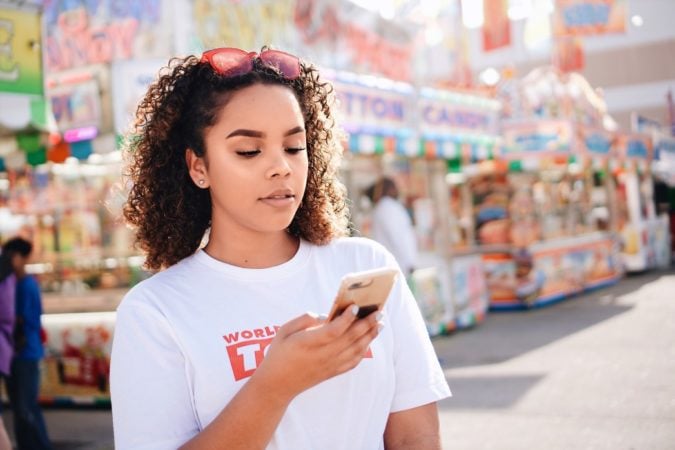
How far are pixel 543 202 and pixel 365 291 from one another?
40.3ft

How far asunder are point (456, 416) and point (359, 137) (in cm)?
304

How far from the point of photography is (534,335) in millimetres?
9312

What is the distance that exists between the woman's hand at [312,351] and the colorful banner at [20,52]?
375 cm

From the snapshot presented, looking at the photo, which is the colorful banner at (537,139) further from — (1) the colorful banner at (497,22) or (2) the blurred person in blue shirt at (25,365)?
(2) the blurred person in blue shirt at (25,365)

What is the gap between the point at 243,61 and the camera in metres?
1.67

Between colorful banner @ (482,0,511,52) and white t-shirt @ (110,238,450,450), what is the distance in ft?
37.1

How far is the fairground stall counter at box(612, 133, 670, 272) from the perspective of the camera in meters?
16.2

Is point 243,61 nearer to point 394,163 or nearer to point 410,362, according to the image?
point 410,362

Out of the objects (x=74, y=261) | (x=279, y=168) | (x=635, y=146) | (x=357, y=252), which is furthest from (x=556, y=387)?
(x=635, y=146)

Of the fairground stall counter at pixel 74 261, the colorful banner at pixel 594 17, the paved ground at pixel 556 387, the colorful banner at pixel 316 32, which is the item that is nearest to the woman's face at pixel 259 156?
the paved ground at pixel 556 387

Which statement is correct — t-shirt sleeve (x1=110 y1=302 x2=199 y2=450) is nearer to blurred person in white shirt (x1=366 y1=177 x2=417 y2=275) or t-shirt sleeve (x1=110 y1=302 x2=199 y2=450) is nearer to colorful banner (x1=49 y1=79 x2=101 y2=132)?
colorful banner (x1=49 y1=79 x2=101 y2=132)

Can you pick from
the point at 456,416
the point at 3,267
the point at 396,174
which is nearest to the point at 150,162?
the point at 3,267

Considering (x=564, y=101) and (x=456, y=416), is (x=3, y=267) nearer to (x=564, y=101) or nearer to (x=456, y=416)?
(x=456, y=416)

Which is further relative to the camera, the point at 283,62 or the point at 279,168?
the point at 283,62
